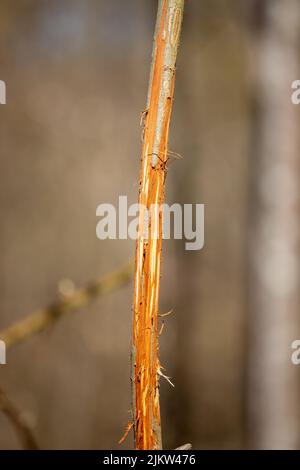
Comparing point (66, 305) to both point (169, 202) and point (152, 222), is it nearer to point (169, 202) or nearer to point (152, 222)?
point (169, 202)

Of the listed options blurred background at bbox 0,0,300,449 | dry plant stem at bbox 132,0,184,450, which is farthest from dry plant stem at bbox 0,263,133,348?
dry plant stem at bbox 132,0,184,450

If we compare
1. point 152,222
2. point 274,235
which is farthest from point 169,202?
point 152,222

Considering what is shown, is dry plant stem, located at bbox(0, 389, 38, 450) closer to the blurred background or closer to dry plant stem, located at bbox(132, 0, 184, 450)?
the blurred background

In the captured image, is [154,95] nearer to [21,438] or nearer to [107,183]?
[107,183]

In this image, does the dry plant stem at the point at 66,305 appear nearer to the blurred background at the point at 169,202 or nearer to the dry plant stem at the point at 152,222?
the blurred background at the point at 169,202

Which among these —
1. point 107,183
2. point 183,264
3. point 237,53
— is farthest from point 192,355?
point 237,53

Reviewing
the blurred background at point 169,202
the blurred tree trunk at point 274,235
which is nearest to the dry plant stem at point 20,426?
the blurred background at point 169,202

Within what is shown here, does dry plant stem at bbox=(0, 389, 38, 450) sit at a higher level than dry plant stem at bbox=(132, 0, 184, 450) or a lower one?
lower
